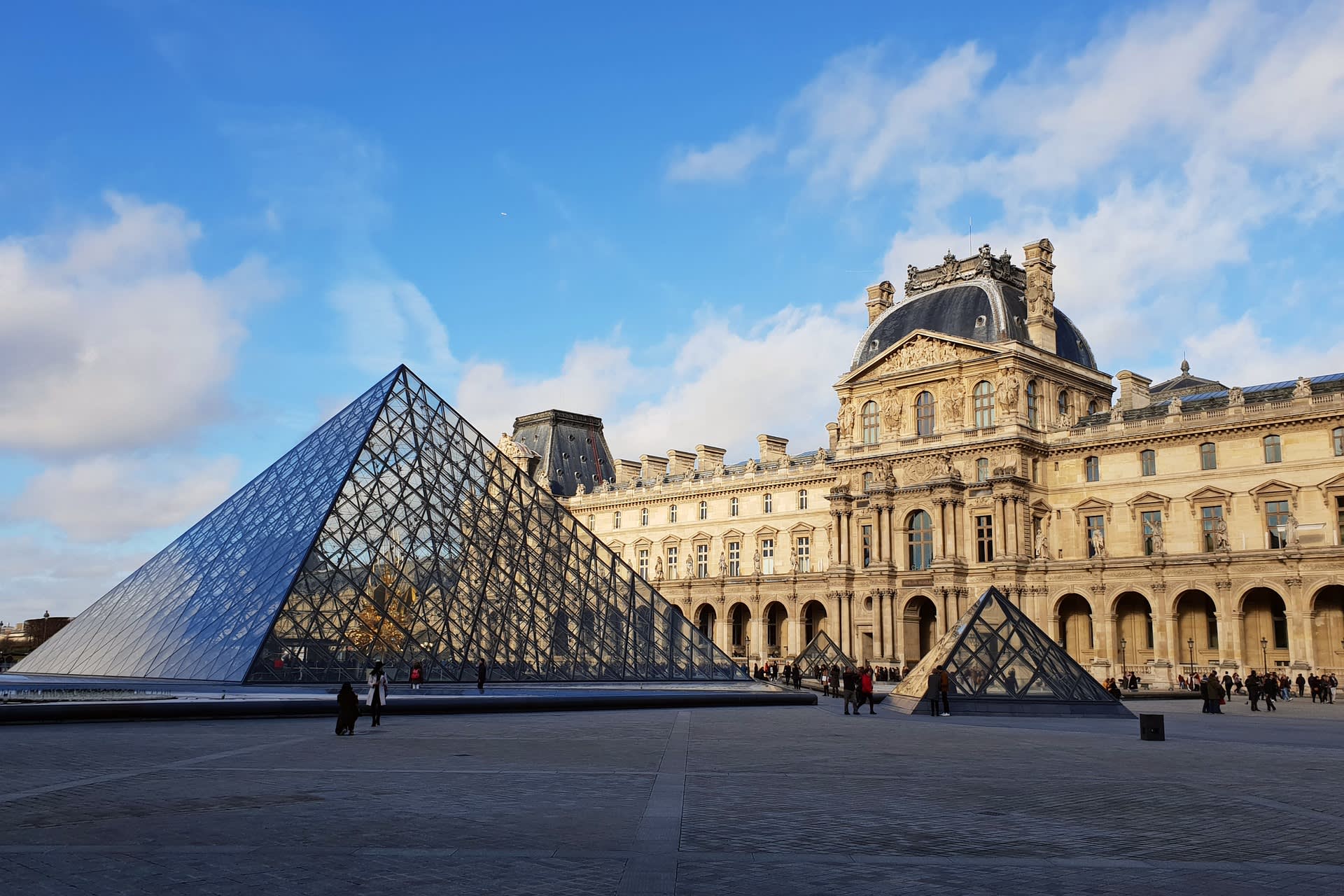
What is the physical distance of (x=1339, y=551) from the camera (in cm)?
4053

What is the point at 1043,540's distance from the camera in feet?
163

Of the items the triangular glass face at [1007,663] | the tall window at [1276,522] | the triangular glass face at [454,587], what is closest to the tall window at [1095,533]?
the tall window at [1276,522]

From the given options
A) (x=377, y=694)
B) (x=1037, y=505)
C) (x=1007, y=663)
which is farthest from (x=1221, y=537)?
(x=377, y=694)

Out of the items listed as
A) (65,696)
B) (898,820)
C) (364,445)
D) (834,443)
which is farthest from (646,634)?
(834,443)

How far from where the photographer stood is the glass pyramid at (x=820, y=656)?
43.6 m

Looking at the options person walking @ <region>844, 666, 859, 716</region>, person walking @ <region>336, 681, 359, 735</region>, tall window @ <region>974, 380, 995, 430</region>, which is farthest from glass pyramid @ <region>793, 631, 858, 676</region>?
person walking @ <region>336, 681, 359, 735</region>

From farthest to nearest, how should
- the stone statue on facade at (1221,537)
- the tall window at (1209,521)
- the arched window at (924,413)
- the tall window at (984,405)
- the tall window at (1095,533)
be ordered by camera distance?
the arched window at (924,413)
the tall window at (984,405)
the tall window at (1095,533)
the tall window at (1209,521)
the stone statue on facade at (1221,537)

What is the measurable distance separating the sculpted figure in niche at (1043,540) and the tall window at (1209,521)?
20.4 ft

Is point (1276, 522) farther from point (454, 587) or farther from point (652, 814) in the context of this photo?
point (652, 814)

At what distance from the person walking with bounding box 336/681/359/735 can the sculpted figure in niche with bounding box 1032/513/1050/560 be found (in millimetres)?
38369

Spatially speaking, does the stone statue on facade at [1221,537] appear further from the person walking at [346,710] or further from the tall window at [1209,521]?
the person walking at [346,710]

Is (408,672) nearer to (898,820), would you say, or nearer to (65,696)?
(65,696)

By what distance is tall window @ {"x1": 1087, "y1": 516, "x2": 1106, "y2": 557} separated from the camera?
162ft

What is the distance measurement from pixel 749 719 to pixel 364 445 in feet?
41.6
